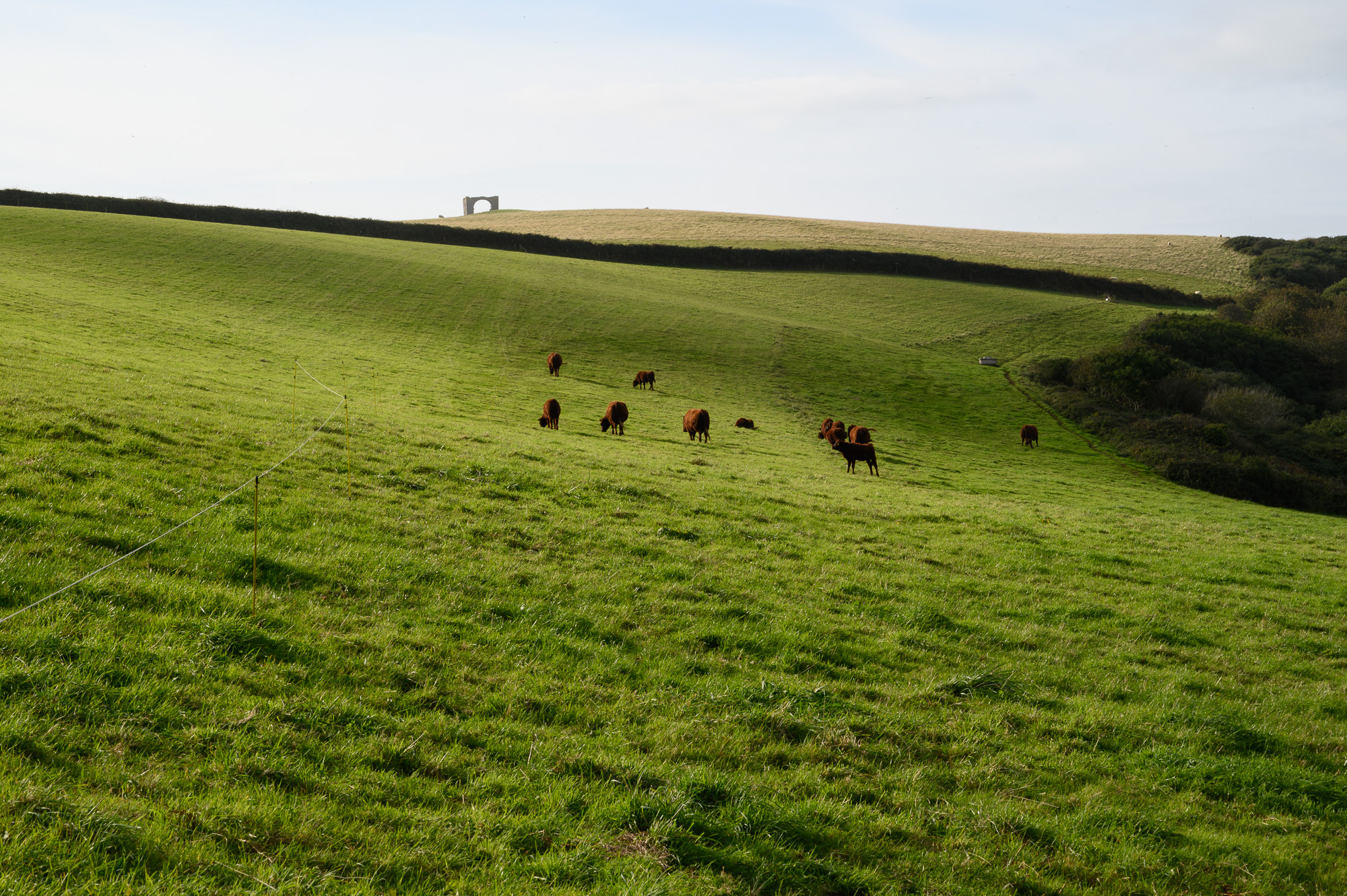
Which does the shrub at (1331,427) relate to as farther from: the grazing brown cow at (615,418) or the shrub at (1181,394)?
the grazing brown cow at (615,418)

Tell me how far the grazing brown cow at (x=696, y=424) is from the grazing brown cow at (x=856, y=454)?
456cm

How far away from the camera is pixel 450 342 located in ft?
130

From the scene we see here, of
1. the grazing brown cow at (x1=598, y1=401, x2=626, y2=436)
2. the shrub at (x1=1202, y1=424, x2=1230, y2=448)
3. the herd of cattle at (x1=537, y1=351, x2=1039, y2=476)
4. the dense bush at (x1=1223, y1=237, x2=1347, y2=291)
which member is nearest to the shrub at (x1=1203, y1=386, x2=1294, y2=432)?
the shrub at (x1=1202, y1=424, x2=1230, y2=448)

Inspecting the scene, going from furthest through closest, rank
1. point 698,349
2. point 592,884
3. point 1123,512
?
point 698,349, point 1123,512, point 592,884

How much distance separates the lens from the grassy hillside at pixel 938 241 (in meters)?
84.1

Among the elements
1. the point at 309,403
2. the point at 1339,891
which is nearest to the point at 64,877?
the point at 1339,891

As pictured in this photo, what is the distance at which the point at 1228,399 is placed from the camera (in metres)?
46.3

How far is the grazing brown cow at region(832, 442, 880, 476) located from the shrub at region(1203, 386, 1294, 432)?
31501mm

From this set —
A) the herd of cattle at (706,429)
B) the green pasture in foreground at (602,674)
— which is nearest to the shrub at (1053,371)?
the herd of cattle at (706,429)

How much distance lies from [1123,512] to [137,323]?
36.0 m

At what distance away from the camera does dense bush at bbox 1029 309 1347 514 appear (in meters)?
35.4

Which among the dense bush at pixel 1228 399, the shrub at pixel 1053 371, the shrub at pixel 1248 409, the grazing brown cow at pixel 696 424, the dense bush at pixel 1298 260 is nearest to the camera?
the grazing brown cow at pixel 696 424

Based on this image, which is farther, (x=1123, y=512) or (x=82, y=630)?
(x=1123, y=512)

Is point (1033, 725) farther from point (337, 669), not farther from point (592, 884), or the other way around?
point (337, 669)
